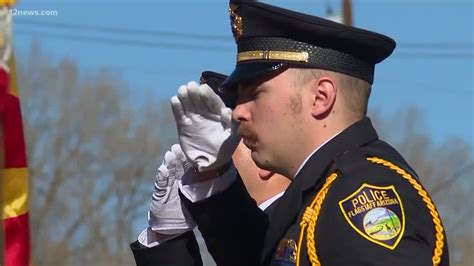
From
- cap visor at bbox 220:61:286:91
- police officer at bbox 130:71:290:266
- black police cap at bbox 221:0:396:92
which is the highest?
black police cap at bbox 221:0:396:92

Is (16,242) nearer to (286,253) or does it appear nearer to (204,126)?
(204,126)

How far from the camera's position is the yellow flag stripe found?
347 centimetres

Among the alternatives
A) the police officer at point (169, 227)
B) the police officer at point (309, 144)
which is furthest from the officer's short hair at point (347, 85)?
the police officer at point (169, 227)

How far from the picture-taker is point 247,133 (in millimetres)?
3455

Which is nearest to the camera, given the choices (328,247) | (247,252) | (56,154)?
(328,247)

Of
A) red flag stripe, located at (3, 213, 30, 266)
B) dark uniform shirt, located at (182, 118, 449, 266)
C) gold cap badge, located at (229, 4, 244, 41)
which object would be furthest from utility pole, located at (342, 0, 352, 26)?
red flag stripe, located at (3, 213, 30, 266)

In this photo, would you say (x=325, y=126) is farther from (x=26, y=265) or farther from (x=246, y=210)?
(x=26, y=265)

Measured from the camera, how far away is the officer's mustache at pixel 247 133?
11.3 ft

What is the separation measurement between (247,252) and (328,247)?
1.61 ft

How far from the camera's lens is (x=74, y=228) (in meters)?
29.6

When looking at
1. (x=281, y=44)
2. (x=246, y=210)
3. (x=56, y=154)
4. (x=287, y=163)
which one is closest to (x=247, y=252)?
(x=246, y=210)

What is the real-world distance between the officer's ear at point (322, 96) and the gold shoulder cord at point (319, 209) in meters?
0.17

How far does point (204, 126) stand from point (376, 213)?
516 millimetres

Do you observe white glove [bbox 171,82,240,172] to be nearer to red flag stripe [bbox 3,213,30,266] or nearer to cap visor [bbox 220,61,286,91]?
cap visor [bbox 220,61,286,91]
